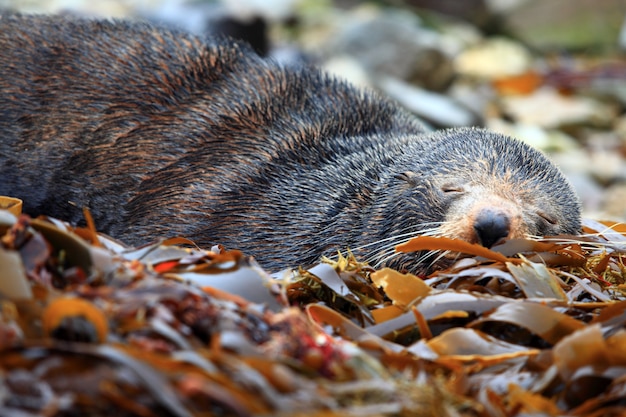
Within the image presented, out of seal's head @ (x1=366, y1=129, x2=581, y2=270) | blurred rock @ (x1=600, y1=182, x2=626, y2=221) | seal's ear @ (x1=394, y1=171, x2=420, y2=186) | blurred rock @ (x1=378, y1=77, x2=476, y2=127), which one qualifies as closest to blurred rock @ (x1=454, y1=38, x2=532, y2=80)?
blurred rock @ (x1=378, y1=77, x2=476, y2=127)

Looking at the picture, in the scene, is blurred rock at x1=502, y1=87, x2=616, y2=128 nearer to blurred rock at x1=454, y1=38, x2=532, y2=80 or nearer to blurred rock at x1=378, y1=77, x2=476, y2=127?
blurred rock at x1=454, y1=38, x2=532, y2=80

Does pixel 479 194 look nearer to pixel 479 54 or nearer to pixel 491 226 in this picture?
pixel 491 226

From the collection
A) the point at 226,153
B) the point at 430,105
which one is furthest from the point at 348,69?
the point at 226,153

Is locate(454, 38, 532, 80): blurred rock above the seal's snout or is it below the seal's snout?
above

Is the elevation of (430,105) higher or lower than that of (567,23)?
lower

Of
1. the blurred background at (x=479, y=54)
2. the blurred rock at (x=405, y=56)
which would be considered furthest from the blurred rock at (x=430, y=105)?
the blurred rock at (x=405, y=56)

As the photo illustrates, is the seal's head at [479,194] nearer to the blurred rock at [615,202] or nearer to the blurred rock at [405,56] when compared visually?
the blurred rock at [615,202]

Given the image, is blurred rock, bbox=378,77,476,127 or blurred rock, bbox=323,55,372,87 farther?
blurred rock, bbox=323,55,372,87
